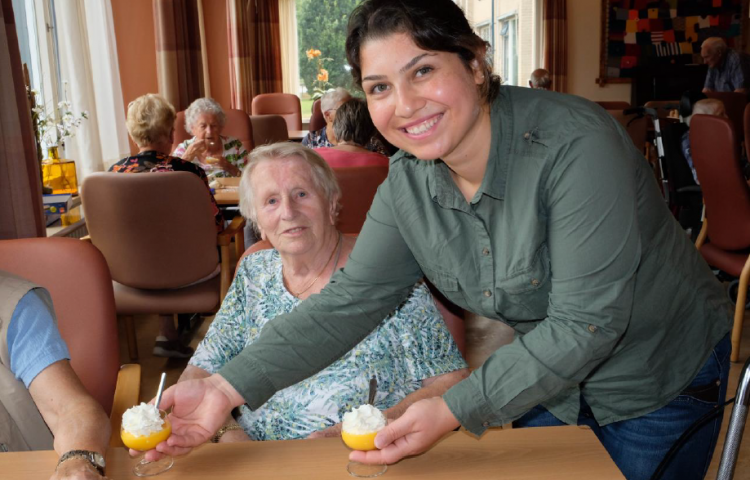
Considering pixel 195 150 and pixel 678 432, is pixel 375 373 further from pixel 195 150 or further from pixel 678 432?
pixel 195 150

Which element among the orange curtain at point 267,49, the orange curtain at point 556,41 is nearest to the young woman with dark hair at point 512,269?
the orange curtain at point 267,49

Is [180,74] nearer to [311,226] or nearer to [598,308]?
[311,226]

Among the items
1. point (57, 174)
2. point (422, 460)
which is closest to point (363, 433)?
point (422, 460)

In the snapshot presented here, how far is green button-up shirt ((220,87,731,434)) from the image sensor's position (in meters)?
1.03

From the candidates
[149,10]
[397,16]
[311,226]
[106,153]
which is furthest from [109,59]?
[397,16]

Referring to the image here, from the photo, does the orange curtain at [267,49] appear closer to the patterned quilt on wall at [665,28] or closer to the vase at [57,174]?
the patterned quilt on wall at [665,28]

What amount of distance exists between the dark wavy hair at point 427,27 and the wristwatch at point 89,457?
80 cm

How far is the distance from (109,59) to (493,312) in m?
4.81

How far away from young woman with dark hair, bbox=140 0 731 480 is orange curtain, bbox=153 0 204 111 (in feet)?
16.1

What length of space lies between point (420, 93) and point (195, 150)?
155 inches

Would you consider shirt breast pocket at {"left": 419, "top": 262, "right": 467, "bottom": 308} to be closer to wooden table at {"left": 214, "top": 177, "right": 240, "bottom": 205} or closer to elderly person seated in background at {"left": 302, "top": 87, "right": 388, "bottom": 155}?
wooden table at {"left": 214, "top": 177, "right": 240, "bottom": 205}

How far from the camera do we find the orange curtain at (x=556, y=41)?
10.1 metres

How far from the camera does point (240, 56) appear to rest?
9.23 meters

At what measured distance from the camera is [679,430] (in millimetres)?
1365
